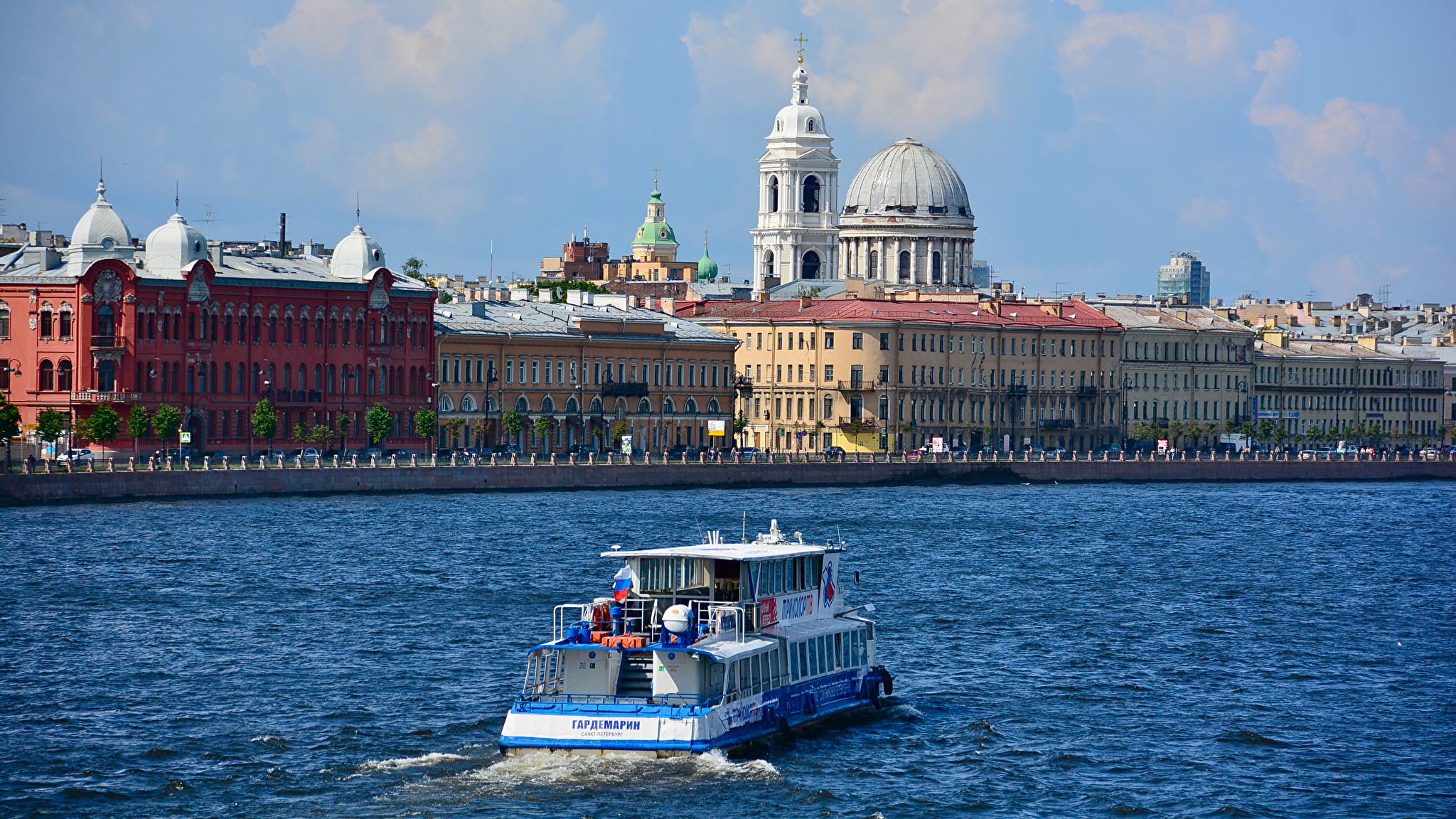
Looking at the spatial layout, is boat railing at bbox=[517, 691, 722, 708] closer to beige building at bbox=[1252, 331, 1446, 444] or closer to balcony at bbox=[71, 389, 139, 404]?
balcony at bbox=[71, 389, 139, 404]

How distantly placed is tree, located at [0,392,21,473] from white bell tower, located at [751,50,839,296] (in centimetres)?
8317

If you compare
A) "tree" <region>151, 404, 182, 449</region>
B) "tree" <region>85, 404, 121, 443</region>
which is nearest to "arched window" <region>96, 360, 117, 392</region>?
"tree" <region>151, 404, 182, 449</region>

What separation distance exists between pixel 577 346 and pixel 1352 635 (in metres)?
60.0

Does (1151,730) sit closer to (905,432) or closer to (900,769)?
(900,769)

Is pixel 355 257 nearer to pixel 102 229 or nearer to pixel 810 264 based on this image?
pixel 102 229

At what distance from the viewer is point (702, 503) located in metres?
83.3

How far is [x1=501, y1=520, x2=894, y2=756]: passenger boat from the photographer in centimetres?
3098

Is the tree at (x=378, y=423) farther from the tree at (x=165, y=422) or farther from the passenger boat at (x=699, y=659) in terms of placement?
the passenger boat at (x=699, y=659)

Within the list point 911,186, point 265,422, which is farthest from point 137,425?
point 911,186

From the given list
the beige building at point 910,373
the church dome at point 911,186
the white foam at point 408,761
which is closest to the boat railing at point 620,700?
the white foam at point 408,761

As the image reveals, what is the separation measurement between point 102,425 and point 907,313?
159 feet

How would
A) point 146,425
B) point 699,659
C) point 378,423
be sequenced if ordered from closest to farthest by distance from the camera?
point 699,659 < point 146,425 < point 378,423

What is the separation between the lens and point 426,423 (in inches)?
3777

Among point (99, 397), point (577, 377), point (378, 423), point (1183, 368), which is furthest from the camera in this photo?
point (1183, 368)
